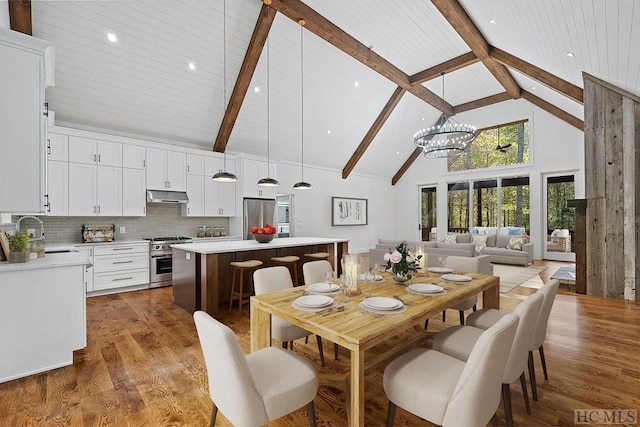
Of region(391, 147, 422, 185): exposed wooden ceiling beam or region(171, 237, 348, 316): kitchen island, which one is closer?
region(171, 237, 348, 316): kitchen island

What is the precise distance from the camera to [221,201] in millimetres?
6355

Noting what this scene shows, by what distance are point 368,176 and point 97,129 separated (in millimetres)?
7778

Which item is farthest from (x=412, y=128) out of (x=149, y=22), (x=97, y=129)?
(x=97, y=129)

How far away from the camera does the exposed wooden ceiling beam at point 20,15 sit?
134 inches

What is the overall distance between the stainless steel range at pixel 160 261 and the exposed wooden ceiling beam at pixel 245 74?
229 centimetres

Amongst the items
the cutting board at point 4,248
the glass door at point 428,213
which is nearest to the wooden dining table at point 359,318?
the cutting board at point 4,248

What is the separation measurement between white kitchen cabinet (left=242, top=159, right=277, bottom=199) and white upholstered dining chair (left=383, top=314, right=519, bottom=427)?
5.54m

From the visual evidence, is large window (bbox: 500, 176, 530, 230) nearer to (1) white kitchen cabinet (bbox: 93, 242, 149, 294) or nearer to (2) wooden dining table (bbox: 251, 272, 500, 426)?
(2) wooden dining table (bbox: 251, 272, 500, 426)

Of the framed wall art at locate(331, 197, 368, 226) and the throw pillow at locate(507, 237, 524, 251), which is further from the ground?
the framed wall art at locate(331, 197, 368, 226)

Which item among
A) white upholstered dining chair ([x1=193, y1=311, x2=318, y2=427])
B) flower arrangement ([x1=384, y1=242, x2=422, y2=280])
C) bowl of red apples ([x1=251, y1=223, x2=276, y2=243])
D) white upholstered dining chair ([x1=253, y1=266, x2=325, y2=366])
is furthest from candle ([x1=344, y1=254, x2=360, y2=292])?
bowl of red apples ([x1=251, y1=223, x2=276, y2=243])

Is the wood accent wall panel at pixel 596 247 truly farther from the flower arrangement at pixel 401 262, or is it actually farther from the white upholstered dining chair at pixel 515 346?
the flower arrangement at pixel 401 262

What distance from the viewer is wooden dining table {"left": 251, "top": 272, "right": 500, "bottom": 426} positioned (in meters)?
1.41

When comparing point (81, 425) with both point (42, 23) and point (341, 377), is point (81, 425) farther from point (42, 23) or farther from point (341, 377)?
point (42, 23)

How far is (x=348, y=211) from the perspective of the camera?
9758mm
